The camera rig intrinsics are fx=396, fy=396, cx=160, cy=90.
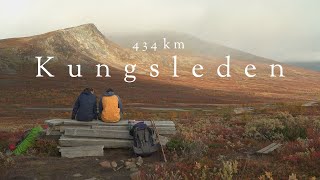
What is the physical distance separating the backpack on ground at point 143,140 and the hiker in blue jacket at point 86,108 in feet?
6.33

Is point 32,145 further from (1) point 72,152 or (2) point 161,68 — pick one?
(2) point 161,68

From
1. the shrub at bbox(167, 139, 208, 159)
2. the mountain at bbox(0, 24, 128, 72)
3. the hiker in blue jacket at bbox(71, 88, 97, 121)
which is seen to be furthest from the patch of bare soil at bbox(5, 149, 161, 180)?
the mountain at bbox(0, 24, 128, 72)

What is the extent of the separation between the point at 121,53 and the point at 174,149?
149932 mm

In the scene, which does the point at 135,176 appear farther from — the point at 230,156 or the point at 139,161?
the point at 230,156

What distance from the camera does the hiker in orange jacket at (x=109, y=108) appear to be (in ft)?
45.3

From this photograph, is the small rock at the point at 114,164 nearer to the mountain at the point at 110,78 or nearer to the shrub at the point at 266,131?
the shrub at the point at 266,131

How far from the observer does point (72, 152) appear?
40.0ft

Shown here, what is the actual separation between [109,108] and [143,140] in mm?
2136

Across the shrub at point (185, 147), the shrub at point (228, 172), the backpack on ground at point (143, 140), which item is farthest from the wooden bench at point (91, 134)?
the shrub at point (228, 172)

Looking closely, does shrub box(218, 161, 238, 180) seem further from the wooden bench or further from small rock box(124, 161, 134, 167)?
the wooden bench

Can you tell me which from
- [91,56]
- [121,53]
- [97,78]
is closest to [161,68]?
Answer: [121,53]

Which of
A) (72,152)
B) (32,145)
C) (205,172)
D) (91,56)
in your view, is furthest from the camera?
(91,56)

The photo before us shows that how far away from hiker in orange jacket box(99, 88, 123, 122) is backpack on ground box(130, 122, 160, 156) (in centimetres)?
128

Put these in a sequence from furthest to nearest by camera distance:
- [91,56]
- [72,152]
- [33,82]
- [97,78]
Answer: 1. [91,56]
2. [97,78]
3. [33,82]
4. [72,152]
